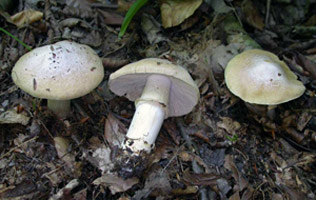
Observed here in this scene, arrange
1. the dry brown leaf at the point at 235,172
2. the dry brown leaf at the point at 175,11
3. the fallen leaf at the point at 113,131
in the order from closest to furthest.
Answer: the dry brown leaf at the point at 235,172
the fallen leaf at the point at 113,131
the dry brown leaf at the point at 175,11

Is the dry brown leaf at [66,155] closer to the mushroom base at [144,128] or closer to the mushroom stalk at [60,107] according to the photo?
the mushroom stalk at [60,107]

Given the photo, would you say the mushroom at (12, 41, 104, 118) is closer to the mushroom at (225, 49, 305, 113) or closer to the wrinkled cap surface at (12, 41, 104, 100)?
the wrinkled cap surface at (12, 41, 104, 100)

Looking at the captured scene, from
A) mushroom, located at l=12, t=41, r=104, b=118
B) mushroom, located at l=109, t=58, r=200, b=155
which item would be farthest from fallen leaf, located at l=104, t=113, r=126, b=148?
mushroom, located at l=12, t=41, r=104, b=118

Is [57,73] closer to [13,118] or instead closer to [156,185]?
[13,118]

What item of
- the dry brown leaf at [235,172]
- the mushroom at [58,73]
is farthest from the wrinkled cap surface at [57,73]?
the dry brown leaf at [235,172]

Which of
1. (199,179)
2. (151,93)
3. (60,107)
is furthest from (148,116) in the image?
(60,107)


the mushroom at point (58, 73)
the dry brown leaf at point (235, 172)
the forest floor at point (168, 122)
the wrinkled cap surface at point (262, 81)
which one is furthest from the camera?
the wrinkled cap surface at point (262, 81)
